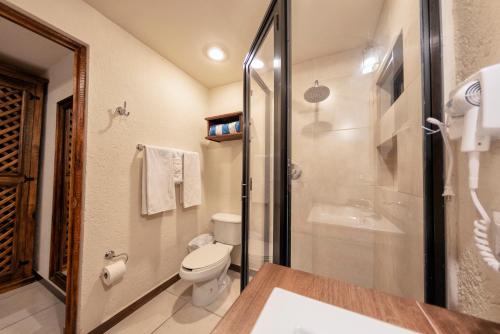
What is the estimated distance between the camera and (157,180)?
152 cm

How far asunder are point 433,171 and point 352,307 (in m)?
0.51

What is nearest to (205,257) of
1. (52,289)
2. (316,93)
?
(52,289)

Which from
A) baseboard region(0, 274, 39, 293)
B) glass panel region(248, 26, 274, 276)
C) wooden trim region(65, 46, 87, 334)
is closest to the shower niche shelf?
glass panel region(248, 26, 274, 276)

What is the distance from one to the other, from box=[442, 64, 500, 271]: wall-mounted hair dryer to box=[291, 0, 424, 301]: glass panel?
1.25 feet

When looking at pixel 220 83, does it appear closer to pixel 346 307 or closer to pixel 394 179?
pixel 394 179

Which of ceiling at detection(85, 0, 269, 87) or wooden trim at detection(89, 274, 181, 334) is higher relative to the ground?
ceiling at detection(85, 0, 269, 87)

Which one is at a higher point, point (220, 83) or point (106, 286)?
point (220, 83)

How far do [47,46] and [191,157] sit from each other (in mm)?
1515

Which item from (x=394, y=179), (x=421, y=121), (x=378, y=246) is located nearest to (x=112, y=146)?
(x=421, y=121)

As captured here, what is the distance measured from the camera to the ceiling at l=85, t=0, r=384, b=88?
1110 millimetres

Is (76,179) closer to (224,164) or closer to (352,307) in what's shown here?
(224,164)

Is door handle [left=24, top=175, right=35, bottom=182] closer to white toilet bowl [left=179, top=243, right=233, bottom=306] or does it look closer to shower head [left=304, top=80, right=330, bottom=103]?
white toilet bowl [left=179, top=243, right=233, bottom=306]

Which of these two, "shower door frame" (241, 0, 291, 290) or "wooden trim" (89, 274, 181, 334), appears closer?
"shower door frame" (241, 0, 291, 290)

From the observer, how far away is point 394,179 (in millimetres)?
1038
